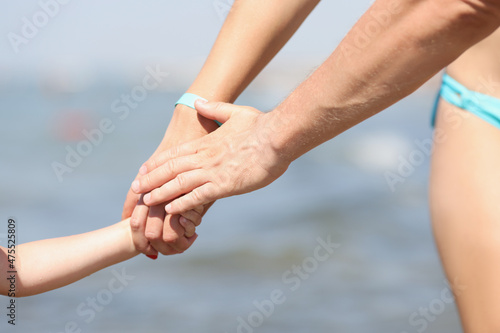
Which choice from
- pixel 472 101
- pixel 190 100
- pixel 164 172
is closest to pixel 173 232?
pixel 164 172

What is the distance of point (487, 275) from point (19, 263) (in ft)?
5.23

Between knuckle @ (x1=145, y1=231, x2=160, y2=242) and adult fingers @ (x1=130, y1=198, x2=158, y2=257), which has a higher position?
adult fingers @ (x1=130, y1=198, x2=158, y2=257)

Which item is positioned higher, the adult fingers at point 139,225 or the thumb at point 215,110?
the thumb at point 215,110

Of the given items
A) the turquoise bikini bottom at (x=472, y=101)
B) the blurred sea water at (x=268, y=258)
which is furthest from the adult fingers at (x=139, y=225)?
the blurred sea water at (x=268, y=258)

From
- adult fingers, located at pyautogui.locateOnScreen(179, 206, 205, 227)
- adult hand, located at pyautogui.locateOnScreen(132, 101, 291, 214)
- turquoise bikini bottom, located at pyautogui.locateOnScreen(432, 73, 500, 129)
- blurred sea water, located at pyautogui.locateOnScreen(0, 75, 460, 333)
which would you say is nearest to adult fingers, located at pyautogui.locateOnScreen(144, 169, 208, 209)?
adult hand, located at pyautogui.locateOnScreen(132, 101, 291, 214)

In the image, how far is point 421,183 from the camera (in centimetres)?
938

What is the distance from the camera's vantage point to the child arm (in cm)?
230

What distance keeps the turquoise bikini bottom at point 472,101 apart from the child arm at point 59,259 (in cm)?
127

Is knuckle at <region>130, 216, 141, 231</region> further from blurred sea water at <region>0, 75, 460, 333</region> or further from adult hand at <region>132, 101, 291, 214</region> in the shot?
blurred sea water at <region>0, 75, 460, 333</region>

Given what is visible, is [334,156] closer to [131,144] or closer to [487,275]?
[131,144]

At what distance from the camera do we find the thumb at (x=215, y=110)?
7.48 feet

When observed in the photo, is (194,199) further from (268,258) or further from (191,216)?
(268,258)

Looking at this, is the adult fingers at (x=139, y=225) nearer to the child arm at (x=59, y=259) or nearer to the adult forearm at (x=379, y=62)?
the child arm at (x=59, y=259)

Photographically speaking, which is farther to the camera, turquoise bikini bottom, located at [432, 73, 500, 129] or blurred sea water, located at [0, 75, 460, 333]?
blurred sea water, located at [0, 75, 460, 333]
